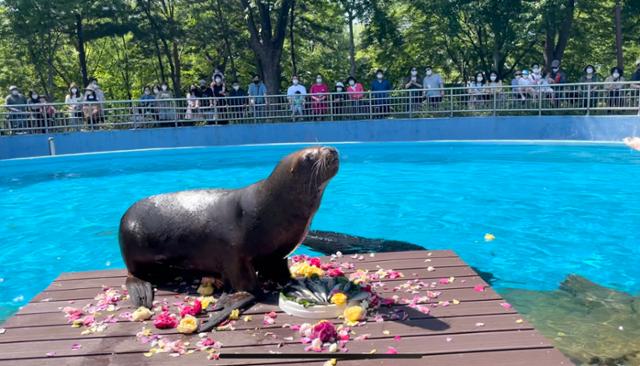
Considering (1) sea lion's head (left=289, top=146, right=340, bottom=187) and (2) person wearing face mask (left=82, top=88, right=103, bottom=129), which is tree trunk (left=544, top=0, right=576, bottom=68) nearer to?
(2) person wearing face mask (left=82, top=88, right=103, bottom=129)

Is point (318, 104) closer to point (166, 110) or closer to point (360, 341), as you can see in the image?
point (166, 110)

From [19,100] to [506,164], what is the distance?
13.2 meters

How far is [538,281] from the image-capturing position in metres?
6.22

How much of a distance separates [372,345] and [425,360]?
300 millimetres

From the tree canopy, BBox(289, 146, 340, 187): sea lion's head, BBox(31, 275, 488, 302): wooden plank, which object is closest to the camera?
BBox(289, 146, 340, 187): sea lion's head

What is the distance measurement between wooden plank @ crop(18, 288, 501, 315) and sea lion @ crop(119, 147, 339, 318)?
0.16 metres

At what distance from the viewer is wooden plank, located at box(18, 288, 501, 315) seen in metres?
3.78

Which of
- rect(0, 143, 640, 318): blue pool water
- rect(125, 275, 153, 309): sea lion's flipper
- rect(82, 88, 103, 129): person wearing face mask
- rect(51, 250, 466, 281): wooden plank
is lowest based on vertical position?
rect(0, 143, 640, 318): blue pool water

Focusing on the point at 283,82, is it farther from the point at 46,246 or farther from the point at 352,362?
the point at 352,362

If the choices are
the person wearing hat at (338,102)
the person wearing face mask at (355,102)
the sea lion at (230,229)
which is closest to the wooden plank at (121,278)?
the sea lion at (230,229)

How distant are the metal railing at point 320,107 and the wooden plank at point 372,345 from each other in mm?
13093

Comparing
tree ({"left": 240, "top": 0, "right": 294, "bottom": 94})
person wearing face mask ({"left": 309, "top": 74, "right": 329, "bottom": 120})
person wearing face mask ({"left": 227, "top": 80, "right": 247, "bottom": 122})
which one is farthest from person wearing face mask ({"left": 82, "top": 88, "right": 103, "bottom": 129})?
tree ({"left": 240, "top": 0, "right": 294, "bottom": 94})

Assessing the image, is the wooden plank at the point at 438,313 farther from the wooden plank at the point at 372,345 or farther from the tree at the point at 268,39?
the tree at the point at 268,39

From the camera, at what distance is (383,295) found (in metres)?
3.93
